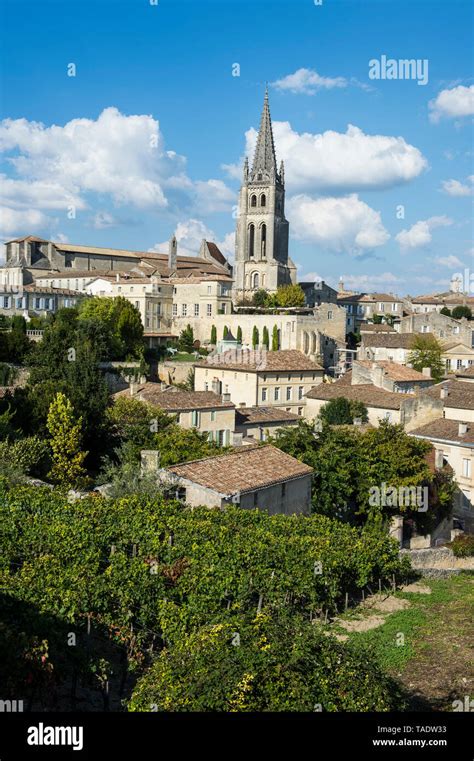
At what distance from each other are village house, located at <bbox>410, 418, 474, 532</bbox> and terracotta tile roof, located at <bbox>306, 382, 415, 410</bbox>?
4991 millimetres

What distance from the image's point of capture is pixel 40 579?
1559 centimetres

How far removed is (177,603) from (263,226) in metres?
85.7

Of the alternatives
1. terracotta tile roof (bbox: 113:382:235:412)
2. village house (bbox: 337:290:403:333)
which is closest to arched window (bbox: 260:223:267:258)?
village house (bbox: 337:290:403:333)

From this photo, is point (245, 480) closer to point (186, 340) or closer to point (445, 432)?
point (445, 432)

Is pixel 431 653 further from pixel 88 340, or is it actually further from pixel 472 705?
pixel 88 340

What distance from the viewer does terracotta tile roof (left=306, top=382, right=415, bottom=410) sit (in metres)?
43.9

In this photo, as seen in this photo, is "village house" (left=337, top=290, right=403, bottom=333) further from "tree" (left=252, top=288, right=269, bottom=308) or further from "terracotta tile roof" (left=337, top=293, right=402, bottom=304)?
"tree" (left=252, top=288, right=269, bottom=308)

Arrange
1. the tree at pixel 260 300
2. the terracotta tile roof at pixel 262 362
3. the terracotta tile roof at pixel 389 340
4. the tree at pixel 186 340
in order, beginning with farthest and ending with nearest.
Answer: the tree at pixel 260 300 → the terracotta tile roof at pixel 389 340 → the tree at pixel 186 340 → the terracotta tile roof at pixel 262 362

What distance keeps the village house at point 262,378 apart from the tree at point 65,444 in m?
18.7

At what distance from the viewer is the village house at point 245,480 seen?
2273 cm

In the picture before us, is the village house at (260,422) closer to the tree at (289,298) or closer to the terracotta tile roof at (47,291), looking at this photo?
the tree at (289,298)

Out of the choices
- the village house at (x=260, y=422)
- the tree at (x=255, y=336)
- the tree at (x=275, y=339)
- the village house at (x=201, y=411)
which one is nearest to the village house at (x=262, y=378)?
the village house at (x=260, y=422)

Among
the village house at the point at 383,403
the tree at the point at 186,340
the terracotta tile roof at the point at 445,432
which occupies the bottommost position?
the terracotta tile roof at the point at 445,432

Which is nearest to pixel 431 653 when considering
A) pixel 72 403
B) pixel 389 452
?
pixel 389 452
